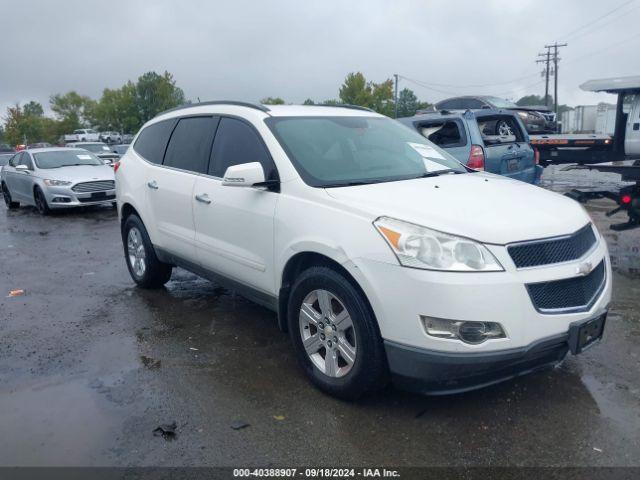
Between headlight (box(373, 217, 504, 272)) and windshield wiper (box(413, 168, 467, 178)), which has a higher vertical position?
windshield wiper (box(413, 168, 467, 178))

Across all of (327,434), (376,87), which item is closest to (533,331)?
(327,434)

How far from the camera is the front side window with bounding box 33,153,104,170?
14.0 meters

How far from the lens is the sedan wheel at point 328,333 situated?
359cm

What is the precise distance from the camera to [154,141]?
241 inches

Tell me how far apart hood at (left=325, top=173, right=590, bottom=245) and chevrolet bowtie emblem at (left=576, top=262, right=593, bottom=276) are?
21 centimetres

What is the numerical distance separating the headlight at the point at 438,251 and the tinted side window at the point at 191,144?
236 cm

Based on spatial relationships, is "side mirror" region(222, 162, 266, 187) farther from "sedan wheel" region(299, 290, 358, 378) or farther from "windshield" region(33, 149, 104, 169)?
"windshield" region(33, 149, 104, 169)

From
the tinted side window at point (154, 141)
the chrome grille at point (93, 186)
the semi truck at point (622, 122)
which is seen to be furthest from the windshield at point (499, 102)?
the tinted side window at point (154, 141)

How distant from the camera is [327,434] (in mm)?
3400

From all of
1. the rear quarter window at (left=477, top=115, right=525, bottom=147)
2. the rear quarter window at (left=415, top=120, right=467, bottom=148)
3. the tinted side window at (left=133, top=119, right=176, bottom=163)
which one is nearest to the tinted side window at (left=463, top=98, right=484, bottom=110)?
the rear quarter window at (left=477, top=115, right=525, bottom=147)

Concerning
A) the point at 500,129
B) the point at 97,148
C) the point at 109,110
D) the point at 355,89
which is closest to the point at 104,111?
the point at 109,110

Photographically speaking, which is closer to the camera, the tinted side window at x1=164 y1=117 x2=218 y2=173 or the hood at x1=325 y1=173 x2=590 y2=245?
the hood at x1=325 y1=173 x2=590 y2=245

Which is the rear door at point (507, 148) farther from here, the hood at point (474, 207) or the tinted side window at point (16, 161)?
the tinted side window at point (16, 161)

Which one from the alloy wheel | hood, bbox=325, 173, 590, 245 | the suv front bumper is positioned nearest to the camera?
the suv front bumper
